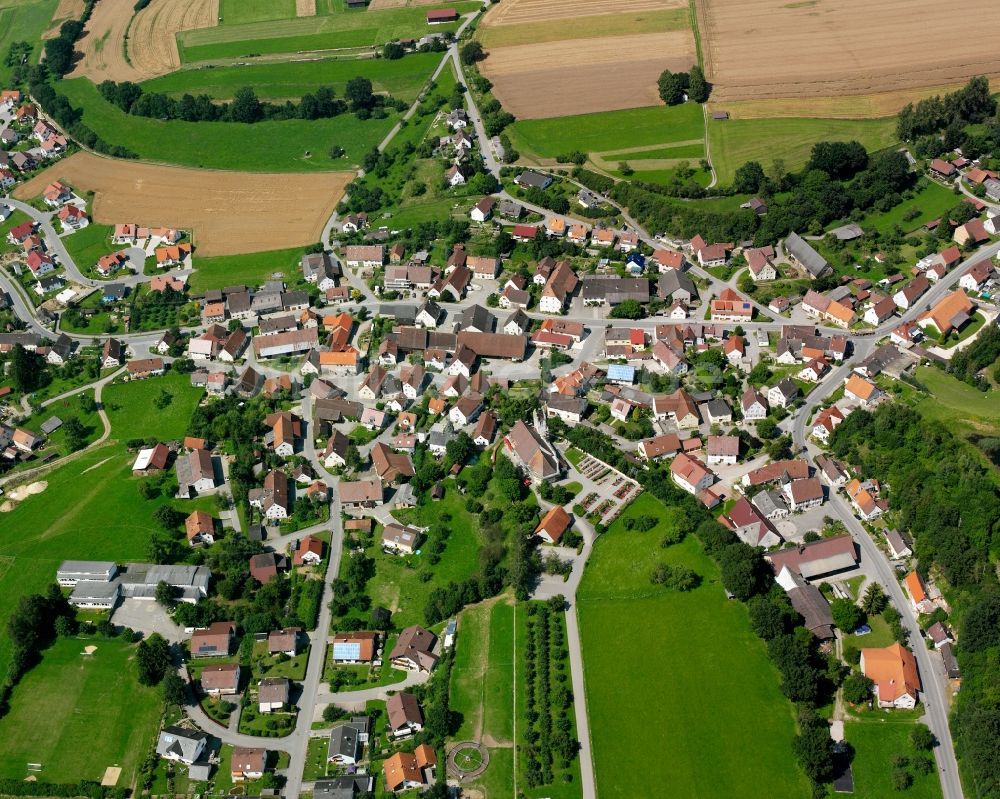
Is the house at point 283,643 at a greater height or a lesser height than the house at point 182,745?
greater

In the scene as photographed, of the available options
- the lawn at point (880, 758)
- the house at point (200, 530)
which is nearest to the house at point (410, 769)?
the house at point (200, 530)

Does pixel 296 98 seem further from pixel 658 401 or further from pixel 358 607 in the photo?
pixel 358 607

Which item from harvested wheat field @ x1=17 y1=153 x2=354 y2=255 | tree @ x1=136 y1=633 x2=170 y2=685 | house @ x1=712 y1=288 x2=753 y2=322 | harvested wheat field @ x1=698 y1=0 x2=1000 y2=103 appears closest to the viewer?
tree @ x1=136 y1=633 x2=170 y2=685

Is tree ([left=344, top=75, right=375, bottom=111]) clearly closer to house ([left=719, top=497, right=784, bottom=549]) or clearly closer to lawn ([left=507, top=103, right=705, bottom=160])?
lawn ([left=507, top=103, right=705, bottom=160])

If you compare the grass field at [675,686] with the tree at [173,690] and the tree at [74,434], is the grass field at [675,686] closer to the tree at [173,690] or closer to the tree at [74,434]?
the tree at [173,690]

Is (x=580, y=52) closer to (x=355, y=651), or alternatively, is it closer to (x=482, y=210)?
(x=482, y=210)

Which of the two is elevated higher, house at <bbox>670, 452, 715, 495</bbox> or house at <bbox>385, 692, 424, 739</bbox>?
house at <bbox>670, 452, 715, 495</bbox>

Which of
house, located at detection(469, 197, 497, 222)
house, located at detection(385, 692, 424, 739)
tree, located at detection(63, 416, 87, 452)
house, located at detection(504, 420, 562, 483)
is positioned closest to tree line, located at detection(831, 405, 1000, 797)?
house, located at detection(504, 420, 562, 483)

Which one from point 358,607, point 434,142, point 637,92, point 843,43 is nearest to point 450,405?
point 358,607
